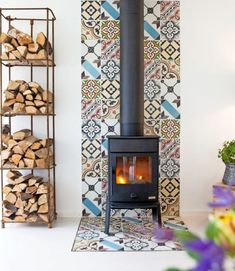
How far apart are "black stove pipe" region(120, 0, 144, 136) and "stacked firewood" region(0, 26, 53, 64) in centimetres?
75

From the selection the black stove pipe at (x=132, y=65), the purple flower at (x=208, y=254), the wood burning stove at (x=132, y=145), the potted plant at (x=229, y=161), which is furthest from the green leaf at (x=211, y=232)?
the potted plant at (x=229, y=161)

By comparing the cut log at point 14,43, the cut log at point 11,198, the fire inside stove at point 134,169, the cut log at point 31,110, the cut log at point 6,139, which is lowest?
the cut log at point 11,198

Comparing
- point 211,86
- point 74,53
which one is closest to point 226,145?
point 211,86

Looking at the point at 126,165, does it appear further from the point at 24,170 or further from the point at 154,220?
the point at 24,170

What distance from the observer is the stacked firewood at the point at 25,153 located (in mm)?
3182

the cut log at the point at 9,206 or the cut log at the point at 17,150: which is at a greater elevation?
the cut log at the point at 17,150

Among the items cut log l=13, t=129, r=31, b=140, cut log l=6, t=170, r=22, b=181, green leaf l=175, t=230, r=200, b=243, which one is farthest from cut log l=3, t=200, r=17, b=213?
green leaf l=175, t=230, r=200, b=243

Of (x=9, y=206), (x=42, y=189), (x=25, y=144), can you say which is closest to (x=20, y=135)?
(x=25, y=144)

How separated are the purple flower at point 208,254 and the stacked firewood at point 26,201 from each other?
290 cm

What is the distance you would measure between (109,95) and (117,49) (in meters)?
0.48

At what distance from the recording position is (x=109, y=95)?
11.5 feet

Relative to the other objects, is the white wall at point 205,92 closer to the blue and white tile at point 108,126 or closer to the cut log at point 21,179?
the blue and white tile at point 108,126

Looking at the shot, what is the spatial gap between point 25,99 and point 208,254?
9.88ft

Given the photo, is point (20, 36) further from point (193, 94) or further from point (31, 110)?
point (193, 94)
